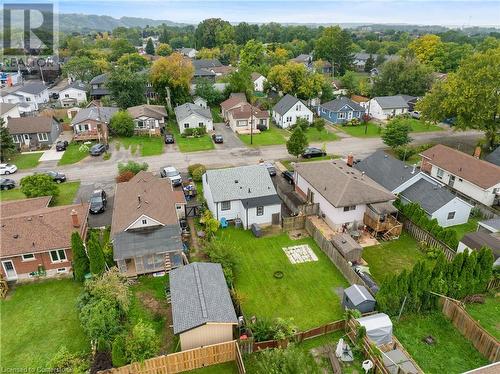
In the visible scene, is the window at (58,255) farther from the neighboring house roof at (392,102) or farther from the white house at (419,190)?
Answer: the neighboring house roof at (392,102)

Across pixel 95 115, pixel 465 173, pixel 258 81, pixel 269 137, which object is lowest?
pixel 269 137

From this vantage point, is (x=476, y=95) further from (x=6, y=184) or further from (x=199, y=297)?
(x=6, y=184)

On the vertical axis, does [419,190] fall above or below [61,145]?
above

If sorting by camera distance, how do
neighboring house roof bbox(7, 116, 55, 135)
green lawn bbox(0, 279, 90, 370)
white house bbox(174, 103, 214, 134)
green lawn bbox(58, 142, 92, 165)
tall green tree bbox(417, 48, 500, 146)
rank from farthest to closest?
white house bbox(174, 103, 214, 134)
neighboring house roof bbox(7, 116, 55, 135)
green lawn bbox(58, 142, 92, 165)
tall green tree bbox(417, 48, 500, 146)
green lawn bbox(0, 279, 90, 370)

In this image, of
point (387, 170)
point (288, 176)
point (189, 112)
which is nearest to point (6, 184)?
point (189, 112)

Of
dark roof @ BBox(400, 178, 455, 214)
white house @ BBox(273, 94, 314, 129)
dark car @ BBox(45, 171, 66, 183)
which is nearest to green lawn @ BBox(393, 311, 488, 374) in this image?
dark roof @ BBox(400, 178, 455, 214)

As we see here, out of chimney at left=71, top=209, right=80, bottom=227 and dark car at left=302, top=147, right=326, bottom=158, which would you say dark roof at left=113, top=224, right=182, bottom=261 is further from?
dark car at left=302, top=147, right=326, bottom=158

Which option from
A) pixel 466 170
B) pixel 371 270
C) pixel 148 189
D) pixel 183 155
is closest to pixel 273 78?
pixel 183 155
